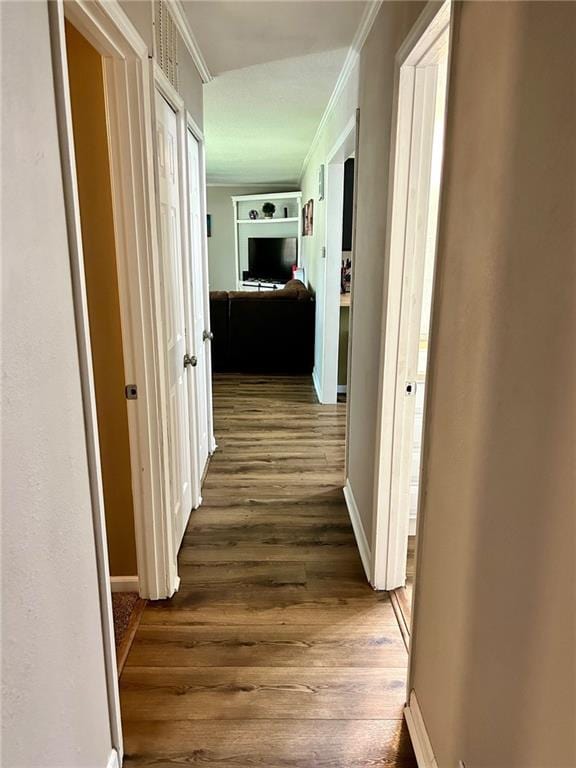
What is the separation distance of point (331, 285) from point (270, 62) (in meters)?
2.06

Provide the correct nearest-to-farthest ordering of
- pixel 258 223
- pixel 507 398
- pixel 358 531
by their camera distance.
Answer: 1. pixel 507 398
2. pixel 358 531
3. pixel 258 223

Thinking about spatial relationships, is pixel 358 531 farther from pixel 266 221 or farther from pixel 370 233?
pixel 266 221

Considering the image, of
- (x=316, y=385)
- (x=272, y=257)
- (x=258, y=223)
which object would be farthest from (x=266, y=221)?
(x=316, y=385)

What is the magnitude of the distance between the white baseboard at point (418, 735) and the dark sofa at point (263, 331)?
450 centimetres

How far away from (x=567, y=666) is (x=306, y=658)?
4.50 feet

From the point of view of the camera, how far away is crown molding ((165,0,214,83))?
2172mm

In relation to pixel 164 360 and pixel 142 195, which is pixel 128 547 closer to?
pixel 164 360

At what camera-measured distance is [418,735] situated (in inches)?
61.3

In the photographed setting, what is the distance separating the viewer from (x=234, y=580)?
7.85 ft

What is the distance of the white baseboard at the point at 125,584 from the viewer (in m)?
2.28

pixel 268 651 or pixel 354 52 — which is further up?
pixel 354 52

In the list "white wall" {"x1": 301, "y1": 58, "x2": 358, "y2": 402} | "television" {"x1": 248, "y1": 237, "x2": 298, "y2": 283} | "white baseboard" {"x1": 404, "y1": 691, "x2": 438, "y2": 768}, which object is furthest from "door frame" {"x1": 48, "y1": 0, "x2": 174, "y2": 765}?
"television" {"x1": 248, "y1": 237, "x2": 298, "y2": 283}

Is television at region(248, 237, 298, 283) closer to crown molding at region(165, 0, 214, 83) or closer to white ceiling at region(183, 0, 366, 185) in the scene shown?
white ceiling at region(183, 0, 366, 185)

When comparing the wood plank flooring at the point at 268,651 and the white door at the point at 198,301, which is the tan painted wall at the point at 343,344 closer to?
the white door at the point at 198,301
